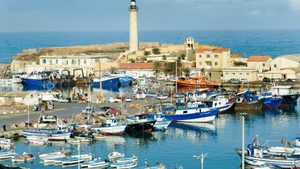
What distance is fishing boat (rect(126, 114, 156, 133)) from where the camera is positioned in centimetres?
2367

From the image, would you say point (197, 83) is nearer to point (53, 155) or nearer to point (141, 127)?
point (141, 127)

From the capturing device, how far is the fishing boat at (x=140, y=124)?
23672 mm

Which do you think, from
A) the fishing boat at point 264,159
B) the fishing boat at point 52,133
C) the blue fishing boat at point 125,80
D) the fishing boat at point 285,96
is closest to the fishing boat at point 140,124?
the fishing boat at point 52,133

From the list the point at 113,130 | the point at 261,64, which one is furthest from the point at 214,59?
the point at 113,130

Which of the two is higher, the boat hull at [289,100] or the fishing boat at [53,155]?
the boat hull at [289,100]

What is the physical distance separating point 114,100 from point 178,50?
70.1 ft

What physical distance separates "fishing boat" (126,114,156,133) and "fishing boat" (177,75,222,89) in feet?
48.3

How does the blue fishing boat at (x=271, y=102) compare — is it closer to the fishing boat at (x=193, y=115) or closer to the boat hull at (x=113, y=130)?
the fishing boat at (x=193, y=115)

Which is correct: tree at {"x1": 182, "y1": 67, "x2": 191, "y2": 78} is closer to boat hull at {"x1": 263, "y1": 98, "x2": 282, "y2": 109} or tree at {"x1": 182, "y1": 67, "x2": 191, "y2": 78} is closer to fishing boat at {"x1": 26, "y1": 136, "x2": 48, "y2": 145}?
boat hull at {"x1": 263, "y1": 98, "x2": 282, "y2": 109}

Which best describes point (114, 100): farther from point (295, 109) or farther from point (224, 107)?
point (295, 109)

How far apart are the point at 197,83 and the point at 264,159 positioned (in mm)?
21200

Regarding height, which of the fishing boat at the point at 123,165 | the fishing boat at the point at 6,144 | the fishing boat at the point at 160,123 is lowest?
the fishing boat at the point at 123,165

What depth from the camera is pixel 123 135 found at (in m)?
23.1

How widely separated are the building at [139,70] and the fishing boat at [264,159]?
1019 inches
